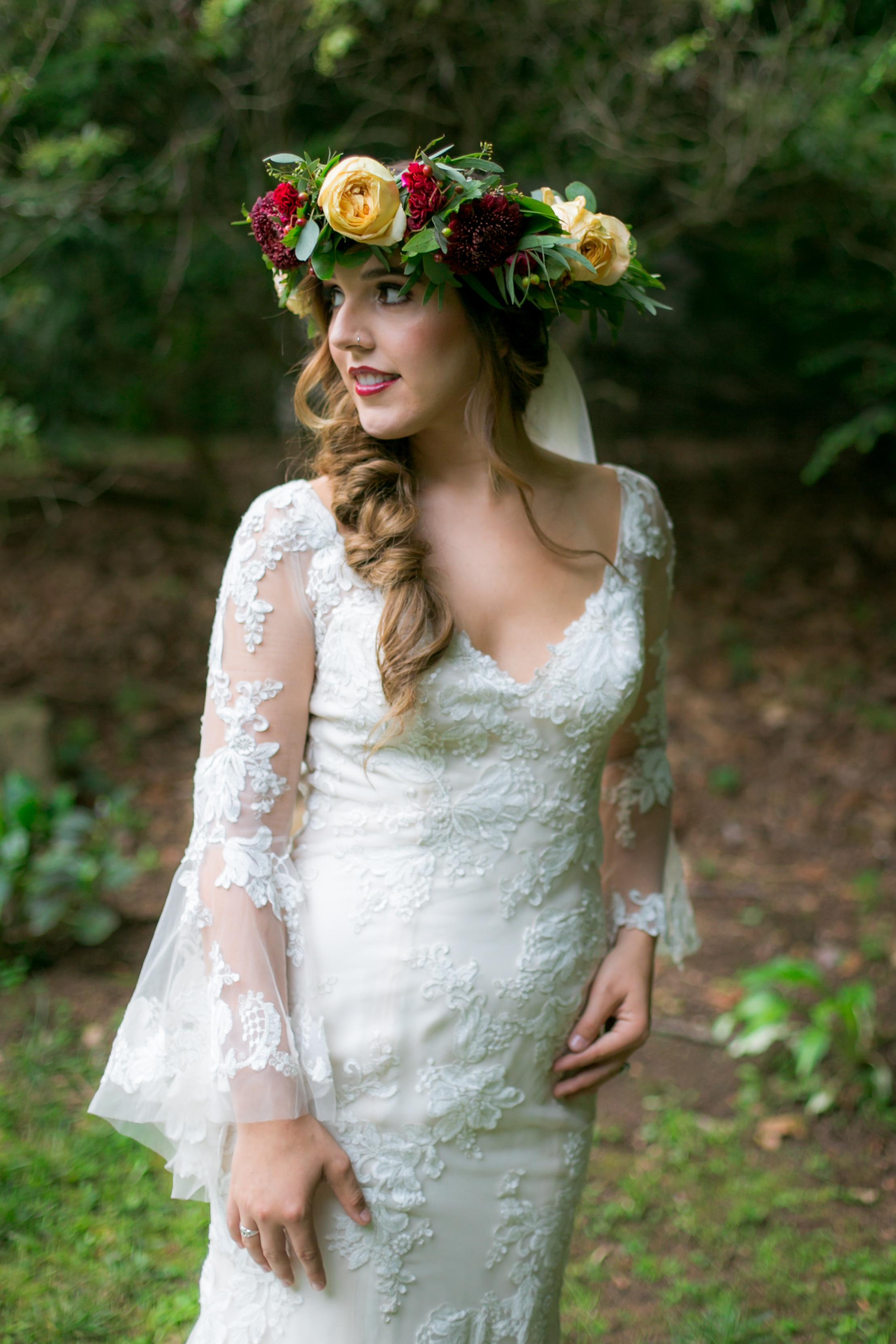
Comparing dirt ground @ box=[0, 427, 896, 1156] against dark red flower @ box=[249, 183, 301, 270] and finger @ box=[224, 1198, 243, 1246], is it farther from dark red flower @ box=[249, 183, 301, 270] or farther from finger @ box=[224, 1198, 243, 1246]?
dark red flower @ box=[249, 183, 301, 270]

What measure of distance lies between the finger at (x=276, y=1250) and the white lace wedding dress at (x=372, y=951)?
0.06 metres

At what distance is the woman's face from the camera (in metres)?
1.84

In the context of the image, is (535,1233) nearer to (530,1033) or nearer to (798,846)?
(530,1033)

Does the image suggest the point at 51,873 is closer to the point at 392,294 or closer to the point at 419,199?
the point at 392,294

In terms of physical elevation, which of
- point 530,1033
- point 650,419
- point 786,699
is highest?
point 530,1033

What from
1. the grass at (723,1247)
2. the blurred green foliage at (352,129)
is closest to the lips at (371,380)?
the blurred green foliage at (352,129)

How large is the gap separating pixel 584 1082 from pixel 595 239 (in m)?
1.50

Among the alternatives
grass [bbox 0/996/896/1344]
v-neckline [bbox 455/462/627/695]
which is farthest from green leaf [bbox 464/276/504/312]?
grass [bbox 0/996/896/1344]

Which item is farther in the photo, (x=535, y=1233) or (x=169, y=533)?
(x=169, y=533)

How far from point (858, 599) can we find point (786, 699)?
1.19 m

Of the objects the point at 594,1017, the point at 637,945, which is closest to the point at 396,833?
the point at 594,1017

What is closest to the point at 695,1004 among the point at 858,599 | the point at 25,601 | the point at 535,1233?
the point at 535,1233

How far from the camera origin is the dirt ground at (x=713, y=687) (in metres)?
4.44

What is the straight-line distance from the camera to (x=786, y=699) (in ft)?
21.0
